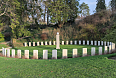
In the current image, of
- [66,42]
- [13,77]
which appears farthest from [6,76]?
[66,42]

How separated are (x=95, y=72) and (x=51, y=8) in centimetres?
1796

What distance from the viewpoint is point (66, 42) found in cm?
1599

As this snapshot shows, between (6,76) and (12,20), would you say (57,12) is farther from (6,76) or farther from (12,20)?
(6,76)

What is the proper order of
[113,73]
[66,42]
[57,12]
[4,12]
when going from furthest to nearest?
[57,12] < [66,42] < [4,12] < [113,73]

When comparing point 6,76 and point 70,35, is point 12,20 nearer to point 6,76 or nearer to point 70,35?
point 70,35

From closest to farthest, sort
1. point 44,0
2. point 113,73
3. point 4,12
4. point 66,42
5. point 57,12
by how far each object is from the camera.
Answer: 1. point 113,73
2. point 4,12
3. point 66,42
4. point 57,12
5. point 44,0

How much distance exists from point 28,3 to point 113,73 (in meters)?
16.6

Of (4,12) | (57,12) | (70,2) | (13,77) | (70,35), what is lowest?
(13,77)

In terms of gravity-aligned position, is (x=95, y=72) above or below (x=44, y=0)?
below

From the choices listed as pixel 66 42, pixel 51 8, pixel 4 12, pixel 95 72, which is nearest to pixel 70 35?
pixel 66 42

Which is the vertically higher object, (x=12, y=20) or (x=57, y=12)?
(x=57, y=12)

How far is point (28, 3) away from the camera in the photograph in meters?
16.8

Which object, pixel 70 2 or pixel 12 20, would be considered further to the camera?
pixel 70 2

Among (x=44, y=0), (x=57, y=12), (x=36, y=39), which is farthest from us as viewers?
(x=44, y=0)
